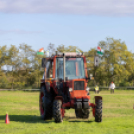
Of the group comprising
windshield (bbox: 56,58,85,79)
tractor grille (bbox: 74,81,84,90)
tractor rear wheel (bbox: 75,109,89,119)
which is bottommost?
tractor rear wheel (bbox: 75,109,89,119)

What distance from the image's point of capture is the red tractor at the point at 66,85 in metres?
12.3

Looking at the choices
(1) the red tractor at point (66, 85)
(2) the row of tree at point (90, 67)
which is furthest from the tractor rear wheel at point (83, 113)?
(2) the row of tree at point (90, 67)

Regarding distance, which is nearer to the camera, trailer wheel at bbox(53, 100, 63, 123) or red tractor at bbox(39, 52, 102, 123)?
trailer wheel at bbox(53, 100, 63, 123)

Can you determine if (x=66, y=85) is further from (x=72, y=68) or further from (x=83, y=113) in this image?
(x=83, y=113)

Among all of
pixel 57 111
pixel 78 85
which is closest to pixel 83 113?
pixel 78 85

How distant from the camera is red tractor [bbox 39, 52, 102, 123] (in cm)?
1234

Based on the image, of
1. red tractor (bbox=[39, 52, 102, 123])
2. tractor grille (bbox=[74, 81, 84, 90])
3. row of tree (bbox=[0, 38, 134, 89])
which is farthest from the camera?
row of tree (bbox=[0, 38, 134, 89])

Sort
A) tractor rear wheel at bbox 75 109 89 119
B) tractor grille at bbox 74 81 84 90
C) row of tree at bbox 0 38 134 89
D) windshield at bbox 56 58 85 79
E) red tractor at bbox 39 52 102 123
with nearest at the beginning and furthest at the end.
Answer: red tractor at bbox 39 52 102 123 < tractor grille at bbox 74 81 84 90 < windshield at bbox 56 58 85 79 < tractor rear wheel at bbox 75 109 89 119 < row of tree at bbox 0 38 134 89

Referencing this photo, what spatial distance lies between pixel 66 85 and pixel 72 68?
73 centimetres

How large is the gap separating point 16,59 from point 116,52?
17.1m

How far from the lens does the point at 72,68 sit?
42.9ft

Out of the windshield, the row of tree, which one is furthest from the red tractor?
the row of tree

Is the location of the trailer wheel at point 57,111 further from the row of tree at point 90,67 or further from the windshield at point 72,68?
the row of tree at point 90,67

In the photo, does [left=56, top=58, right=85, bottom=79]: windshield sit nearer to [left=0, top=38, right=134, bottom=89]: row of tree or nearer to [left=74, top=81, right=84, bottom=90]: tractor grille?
[left=74, top=81, right=84, bottom=90]: tractor grille
